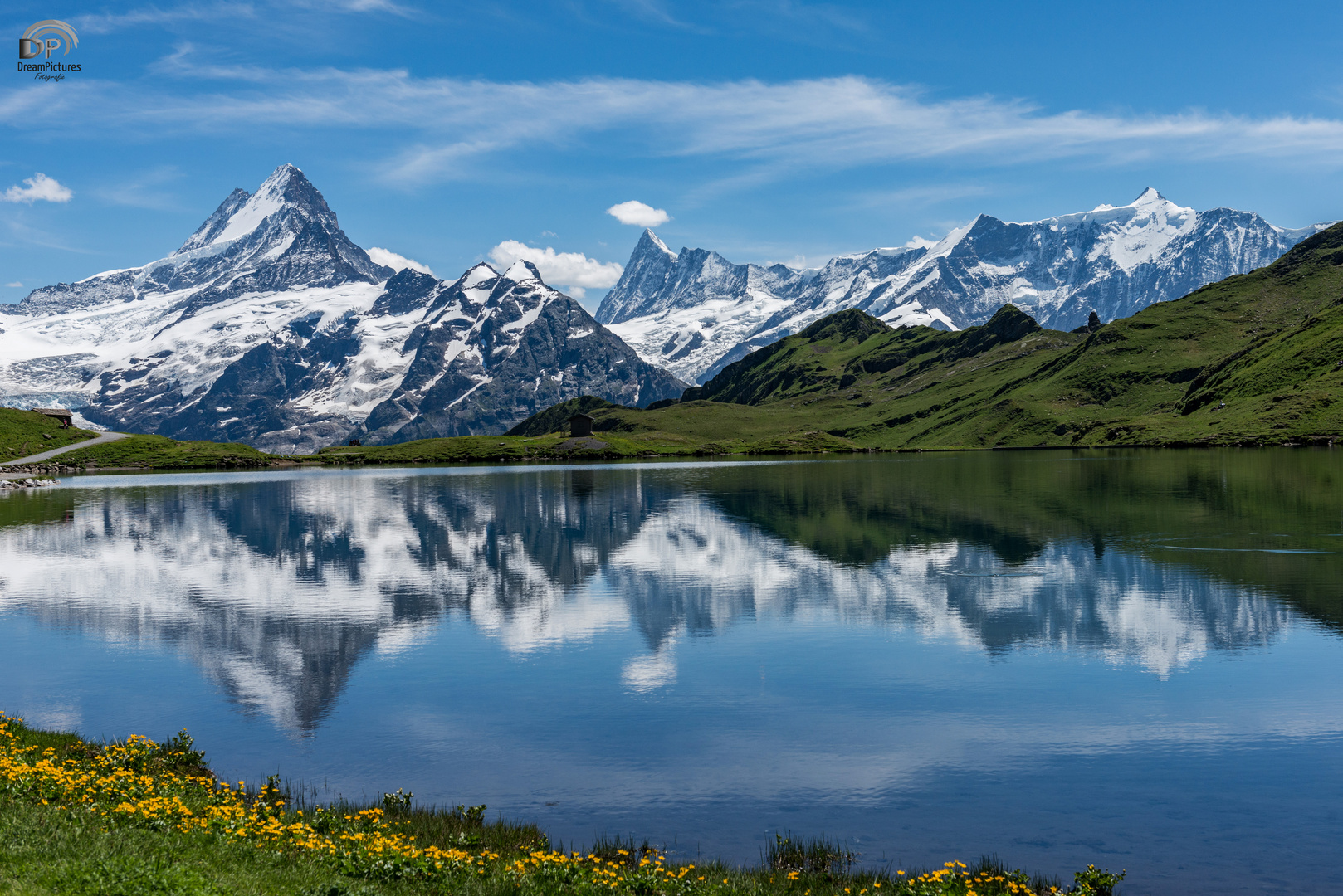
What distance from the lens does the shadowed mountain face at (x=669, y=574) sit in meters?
48.8

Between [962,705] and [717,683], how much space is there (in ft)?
33.9

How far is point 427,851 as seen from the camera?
71.7 feet

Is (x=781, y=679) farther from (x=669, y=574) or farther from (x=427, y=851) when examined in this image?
(x=669, y=574)

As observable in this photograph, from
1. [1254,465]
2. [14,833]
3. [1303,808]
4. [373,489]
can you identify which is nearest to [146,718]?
[14,833]

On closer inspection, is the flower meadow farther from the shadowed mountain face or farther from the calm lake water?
the shadowed mountain face

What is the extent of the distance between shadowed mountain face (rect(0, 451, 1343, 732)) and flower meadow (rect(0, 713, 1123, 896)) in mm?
11851


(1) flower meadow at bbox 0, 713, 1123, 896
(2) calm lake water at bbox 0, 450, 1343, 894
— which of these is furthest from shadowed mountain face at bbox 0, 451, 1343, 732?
(1) flower meadow at bbox 0, 713, 1123, 896

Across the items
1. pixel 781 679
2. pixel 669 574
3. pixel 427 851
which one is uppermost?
pixel 427 851

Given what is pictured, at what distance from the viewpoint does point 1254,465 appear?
177375 millimetres

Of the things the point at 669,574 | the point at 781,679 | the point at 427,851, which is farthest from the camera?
the point at 669,574

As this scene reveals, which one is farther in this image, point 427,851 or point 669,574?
point 669,574

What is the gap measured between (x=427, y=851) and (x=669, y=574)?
49.4m

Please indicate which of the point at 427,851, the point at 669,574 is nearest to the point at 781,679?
the point at 427,851

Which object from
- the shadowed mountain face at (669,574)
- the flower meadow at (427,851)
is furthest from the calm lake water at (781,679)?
the flower meadow at (427,851)
